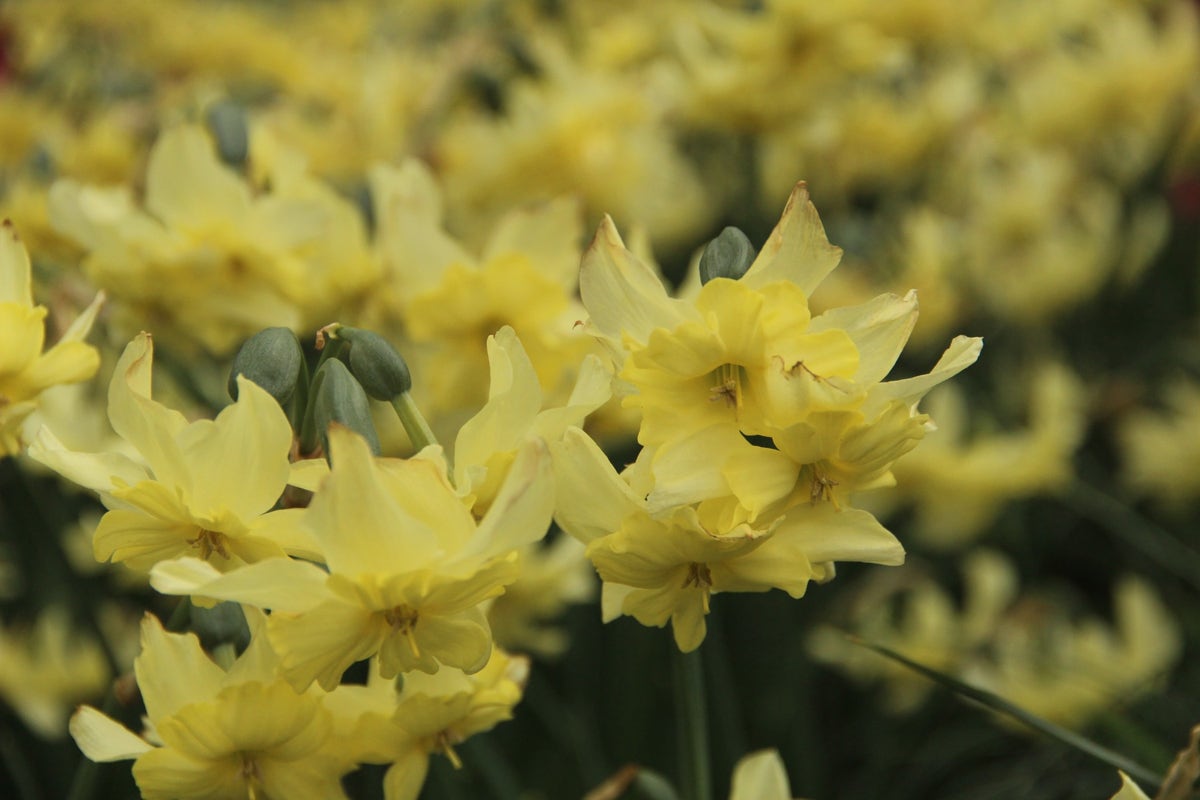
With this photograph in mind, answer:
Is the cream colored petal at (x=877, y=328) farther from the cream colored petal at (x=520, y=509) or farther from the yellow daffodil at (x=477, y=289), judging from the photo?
the yellow daffodil at (x=477, y=289)

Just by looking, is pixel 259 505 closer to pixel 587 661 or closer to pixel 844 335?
pixel 844 335

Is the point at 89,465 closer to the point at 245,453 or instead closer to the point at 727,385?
the point at 245,453

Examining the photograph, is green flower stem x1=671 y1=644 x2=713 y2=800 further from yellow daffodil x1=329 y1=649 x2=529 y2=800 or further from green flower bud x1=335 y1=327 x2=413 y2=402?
green flower bud x1=335 y1=327 x2=413 y2=402

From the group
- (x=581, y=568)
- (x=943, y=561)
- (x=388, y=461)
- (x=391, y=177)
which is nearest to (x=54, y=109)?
(x=391, y=177)

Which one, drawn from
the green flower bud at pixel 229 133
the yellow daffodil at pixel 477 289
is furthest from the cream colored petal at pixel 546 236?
the green flower bud at pixel 229 133

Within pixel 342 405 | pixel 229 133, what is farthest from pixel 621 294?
pixel 229 133

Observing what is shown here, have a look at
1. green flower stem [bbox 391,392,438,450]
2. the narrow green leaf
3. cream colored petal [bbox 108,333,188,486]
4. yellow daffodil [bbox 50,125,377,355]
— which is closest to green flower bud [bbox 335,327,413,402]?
green flower stem [bbox 391,392,438,450]
